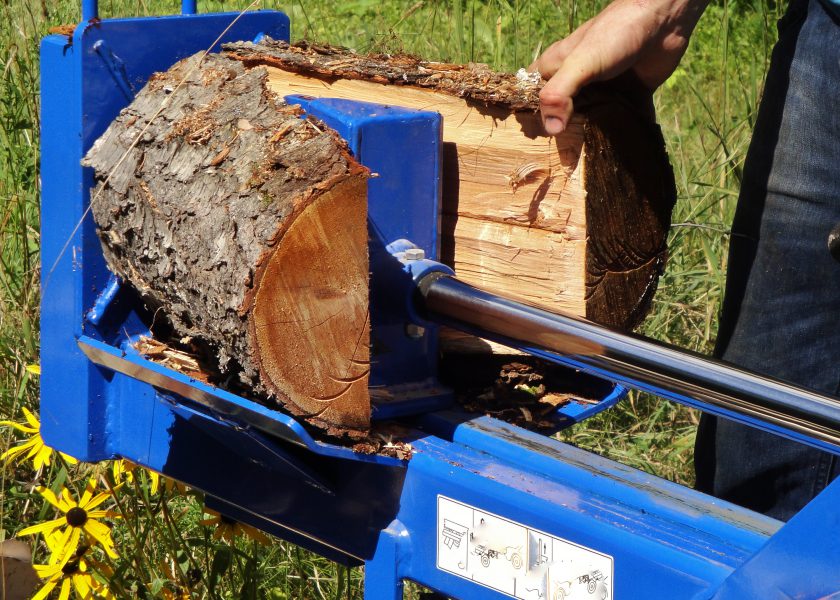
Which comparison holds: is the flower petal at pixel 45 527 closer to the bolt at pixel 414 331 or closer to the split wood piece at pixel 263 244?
the split wood piece at pixel 263 244

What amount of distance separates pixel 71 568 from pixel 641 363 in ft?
4.80

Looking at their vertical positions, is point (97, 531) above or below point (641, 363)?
→ below

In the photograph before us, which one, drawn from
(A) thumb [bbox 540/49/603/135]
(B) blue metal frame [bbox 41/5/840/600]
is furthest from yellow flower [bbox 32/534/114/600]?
(A) thumb [bbox 540/49/603/135]

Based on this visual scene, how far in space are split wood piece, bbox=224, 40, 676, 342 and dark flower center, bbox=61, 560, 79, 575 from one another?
1081mm

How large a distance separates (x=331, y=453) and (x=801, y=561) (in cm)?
Answer: 66

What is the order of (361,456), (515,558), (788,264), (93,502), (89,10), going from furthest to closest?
(93,502) < (788,264) < (89,10) < (361,456) < (515,558)

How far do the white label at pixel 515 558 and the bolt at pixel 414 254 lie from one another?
415mm

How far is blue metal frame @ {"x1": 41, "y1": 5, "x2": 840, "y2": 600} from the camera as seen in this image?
1.36 m

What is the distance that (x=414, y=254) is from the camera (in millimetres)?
1753

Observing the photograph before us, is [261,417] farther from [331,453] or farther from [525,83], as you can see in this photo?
[525,83]

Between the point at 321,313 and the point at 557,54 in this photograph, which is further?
the point at 557,54

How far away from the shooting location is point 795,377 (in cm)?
231

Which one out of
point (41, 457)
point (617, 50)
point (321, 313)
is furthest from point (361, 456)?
point (41, 457)

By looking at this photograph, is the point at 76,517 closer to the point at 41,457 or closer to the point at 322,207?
the point at 41,457
